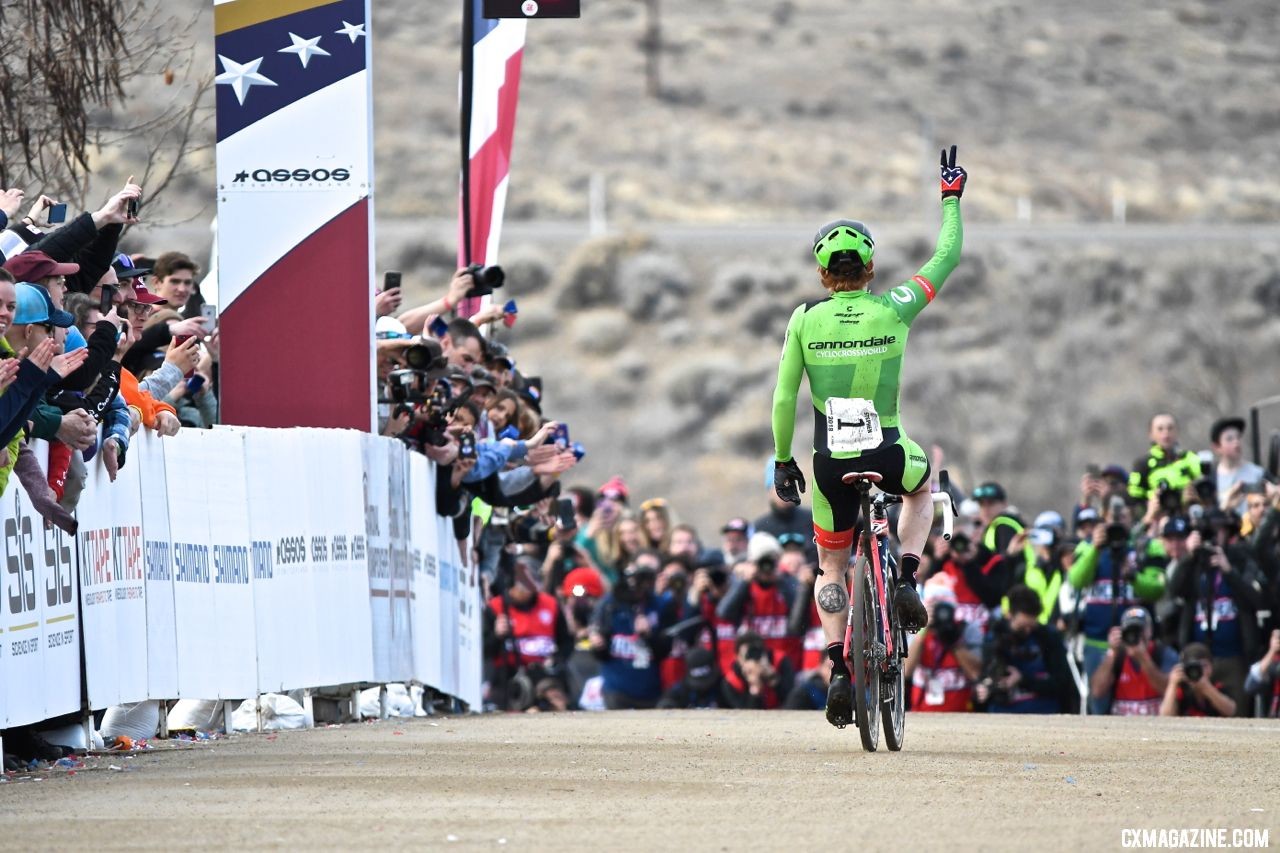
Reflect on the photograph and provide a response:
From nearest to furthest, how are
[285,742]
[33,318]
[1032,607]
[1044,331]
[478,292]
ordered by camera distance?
1. [33,318]
2. [285,742]
3. [478,292]
4. [1032,607]
5. [1044,331]

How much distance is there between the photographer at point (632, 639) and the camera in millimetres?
21156

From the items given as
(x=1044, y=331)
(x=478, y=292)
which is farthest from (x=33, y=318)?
(x=1044, y=331)

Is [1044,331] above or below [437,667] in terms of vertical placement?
above

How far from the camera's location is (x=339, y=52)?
15.1 meters

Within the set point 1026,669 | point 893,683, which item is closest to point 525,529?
point 1026,669

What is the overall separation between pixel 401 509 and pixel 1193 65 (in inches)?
2884

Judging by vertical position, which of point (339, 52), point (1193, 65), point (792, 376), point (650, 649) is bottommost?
point (650, 649)

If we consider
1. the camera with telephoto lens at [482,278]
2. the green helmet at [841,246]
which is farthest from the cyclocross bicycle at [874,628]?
the camera with telephoto lens at [482,278]

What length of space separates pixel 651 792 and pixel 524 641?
1221 centimetres

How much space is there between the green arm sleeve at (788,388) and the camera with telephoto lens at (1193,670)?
8.12 metres

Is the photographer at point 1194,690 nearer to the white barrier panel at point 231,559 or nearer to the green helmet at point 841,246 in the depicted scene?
the white barrier panel at point 231,559

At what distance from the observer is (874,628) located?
1113 cm

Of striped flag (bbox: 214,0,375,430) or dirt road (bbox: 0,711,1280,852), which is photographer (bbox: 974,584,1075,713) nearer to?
dirt road (bbox: 0,711,1280,852)

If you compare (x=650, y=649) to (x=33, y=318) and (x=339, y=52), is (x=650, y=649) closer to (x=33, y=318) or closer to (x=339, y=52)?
(x=339, y=52)
